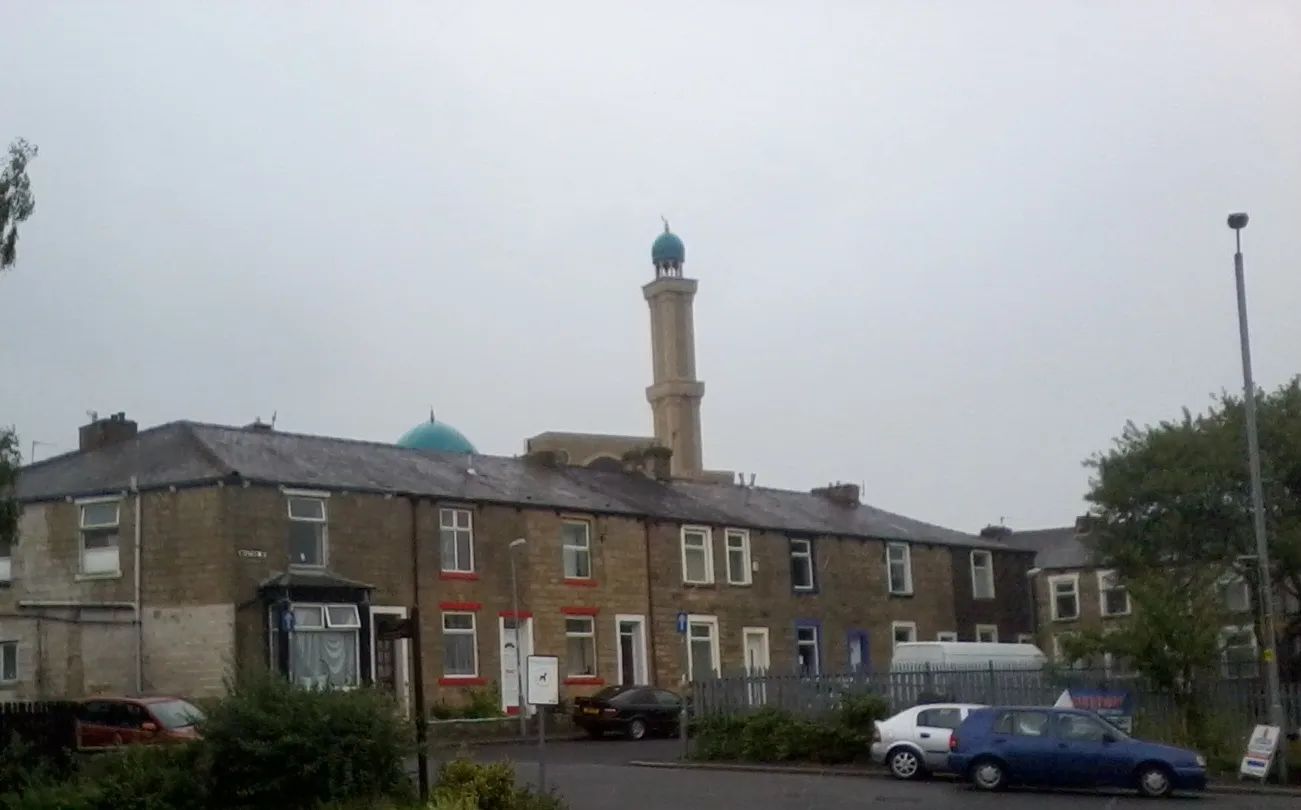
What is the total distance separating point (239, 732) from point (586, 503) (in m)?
24.4

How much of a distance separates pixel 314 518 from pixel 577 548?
27.0 feet

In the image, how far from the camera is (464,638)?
40719mm

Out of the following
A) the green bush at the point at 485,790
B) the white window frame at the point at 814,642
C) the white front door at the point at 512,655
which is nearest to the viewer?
the green bush at the point at 485,790

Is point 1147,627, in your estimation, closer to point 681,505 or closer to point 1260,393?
point 1260,393

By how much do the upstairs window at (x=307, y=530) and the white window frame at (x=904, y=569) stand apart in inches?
829

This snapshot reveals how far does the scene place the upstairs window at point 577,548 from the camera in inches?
1719

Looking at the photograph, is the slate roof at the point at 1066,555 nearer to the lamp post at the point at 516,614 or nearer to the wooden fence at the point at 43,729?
the lamp post at the point at 516,614

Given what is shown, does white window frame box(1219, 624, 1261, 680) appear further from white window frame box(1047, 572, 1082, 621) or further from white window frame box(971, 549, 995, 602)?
white window frame box(1047, 572, 1082, 621)

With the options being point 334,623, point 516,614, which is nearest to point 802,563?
point 516,614

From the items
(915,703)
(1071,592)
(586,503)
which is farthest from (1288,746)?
(1071,592)

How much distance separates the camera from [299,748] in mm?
20141

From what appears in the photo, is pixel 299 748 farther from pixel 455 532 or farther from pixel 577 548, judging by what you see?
pixel 577 548

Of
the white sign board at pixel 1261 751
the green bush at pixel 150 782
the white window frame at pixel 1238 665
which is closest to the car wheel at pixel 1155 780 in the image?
the white sign board at pixel 1261 751

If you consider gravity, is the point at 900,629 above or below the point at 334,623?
below
